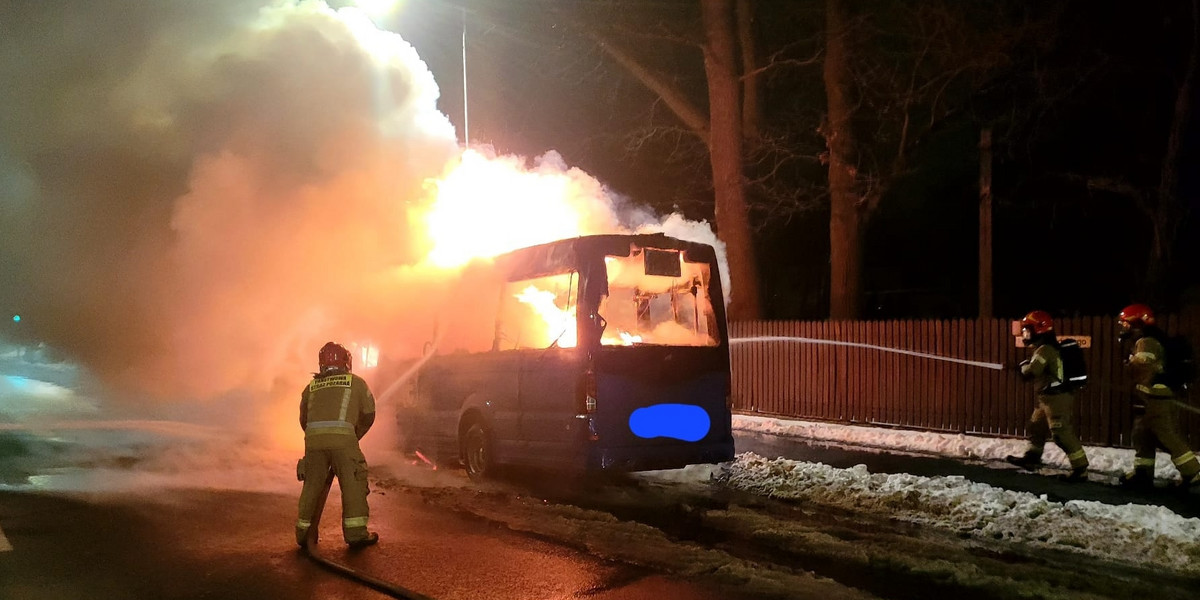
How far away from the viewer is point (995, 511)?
7.65m

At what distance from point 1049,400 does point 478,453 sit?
6137 millimetres

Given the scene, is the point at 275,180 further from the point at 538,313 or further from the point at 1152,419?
the point at 1152,419

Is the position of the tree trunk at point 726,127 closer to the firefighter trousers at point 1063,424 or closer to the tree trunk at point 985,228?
the tree trunk at point 985,228

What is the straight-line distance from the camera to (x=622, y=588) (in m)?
5.64

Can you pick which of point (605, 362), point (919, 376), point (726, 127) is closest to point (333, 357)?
point (605, 362)

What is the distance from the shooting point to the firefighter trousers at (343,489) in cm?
671

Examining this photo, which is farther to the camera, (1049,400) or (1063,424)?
(1049,400)

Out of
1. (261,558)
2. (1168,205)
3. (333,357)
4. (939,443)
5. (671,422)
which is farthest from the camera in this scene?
(1168,205)

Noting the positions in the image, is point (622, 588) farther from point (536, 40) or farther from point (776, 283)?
point (776, 283)

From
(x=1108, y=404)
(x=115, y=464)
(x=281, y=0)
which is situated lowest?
(x=115, y=464)

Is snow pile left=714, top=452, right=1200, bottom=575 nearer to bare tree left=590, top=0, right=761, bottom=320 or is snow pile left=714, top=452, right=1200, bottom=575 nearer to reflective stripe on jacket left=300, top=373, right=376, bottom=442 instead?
reflective stripe on jacket left=300, top=373, right=376, bottom=442

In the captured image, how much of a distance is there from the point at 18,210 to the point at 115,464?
6.55 meters

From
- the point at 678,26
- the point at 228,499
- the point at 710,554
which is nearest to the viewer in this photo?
the point at 710,554

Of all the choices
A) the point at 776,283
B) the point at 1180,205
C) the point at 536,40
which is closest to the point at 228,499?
the point at 536,40
